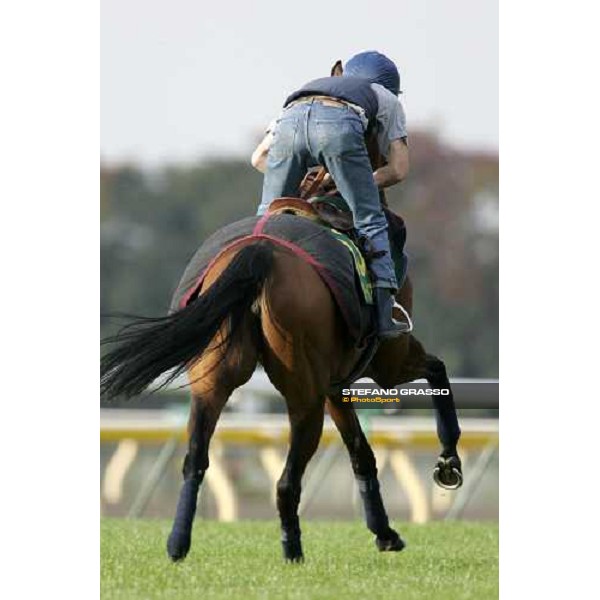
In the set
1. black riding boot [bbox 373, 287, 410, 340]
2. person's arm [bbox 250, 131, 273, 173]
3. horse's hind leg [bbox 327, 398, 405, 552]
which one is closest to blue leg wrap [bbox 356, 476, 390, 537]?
horse's hind leg [bbox 327, 398, 405, 552]

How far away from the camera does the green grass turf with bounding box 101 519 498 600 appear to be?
→ 584 centimetres

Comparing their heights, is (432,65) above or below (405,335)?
above

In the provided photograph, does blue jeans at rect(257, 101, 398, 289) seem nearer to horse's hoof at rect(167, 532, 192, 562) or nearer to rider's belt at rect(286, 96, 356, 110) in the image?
rider's belt at rect(286, 96, 356, 110)

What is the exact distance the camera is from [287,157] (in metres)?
6.39

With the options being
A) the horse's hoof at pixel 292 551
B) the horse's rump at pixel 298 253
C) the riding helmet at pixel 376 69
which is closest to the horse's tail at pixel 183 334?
the horse's rump at pixel 298 253

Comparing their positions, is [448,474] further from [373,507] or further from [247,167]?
[247,167]

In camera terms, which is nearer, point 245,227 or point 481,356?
point 245,227

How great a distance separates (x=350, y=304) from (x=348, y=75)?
113 centimetres

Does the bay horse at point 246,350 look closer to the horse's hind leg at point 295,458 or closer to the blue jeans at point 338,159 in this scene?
the horse's hind leg at point 295,458

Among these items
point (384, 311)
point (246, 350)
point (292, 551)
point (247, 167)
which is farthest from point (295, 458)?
point (247, 167)

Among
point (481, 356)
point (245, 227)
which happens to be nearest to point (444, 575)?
point (245, 227)

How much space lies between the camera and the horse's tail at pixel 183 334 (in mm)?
5773
